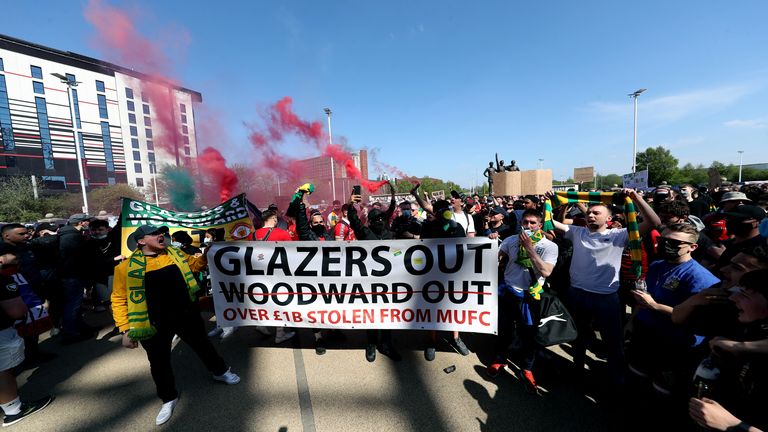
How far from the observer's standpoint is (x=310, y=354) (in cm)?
411

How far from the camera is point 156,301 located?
293 cm

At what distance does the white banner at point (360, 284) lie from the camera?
11.3 ft

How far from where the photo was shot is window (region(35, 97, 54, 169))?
146 ft

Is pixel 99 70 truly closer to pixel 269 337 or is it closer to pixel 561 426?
pixel 269 337

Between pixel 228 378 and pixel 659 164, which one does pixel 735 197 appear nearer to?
pixel 228 378

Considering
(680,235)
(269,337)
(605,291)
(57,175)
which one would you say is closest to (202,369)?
(269,337)

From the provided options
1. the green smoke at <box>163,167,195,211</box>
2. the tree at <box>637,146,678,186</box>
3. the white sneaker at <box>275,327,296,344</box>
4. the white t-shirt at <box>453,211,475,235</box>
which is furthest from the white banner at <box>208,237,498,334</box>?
the tree at <box>637,146,678,186</box>

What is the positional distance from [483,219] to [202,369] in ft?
20.0

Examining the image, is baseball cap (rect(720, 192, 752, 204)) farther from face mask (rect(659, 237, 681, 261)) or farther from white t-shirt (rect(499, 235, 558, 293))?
white t-shirt (rect(499, 235, 558, 293))

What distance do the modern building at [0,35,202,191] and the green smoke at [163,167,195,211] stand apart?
2330cm

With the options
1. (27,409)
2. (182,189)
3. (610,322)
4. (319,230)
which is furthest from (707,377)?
(182,189)

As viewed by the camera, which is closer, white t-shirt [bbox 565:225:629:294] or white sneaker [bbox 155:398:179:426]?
white sneaker [bbox 155:398:179:426]

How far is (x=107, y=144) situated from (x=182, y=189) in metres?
45.9

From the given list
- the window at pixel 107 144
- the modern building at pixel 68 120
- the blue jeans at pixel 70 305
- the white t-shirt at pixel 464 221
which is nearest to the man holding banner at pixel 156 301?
the blue jeans at pixel 70 305
